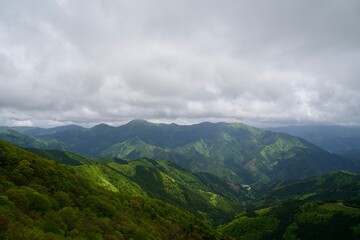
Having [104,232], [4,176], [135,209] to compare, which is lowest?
[135,209]

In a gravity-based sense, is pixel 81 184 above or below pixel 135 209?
above

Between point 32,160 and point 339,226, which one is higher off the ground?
point 32,160

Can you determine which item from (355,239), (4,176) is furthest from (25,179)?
(355,239)

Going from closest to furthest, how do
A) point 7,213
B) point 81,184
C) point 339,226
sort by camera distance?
point 7,213 < point 81,184 < point 339,226

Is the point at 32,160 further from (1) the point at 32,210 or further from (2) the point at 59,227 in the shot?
(2) the point at 59,227

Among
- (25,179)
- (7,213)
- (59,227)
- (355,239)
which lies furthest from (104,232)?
(355,239)

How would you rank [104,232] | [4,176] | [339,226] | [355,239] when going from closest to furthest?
[104,232] < [4,176] < [355,239] < [339,226]

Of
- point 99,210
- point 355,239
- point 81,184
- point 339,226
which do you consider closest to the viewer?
point 99,210

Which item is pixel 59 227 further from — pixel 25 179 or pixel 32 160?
pixel 32 160

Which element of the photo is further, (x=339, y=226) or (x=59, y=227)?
(x=339, y=226)
